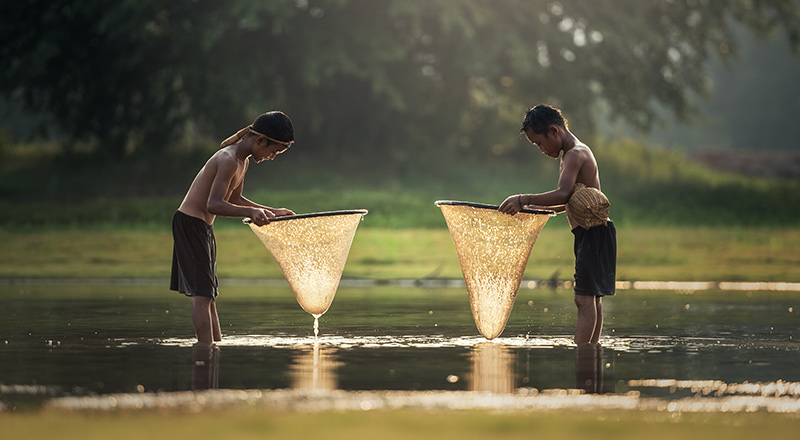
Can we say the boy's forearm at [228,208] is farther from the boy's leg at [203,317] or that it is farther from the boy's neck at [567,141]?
the boy's neck at [567,141]

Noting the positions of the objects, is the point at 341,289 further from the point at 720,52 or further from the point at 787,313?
the point at 720,52

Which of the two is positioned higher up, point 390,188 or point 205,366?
point 390,188

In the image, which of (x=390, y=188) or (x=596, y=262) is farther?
(x=390, y=188)

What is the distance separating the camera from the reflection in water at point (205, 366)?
7051mm

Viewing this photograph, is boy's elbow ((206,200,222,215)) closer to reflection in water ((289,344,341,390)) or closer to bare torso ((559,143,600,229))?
reflection in water ((289,344,341,390))

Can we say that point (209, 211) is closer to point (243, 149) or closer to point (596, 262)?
point (243, 149)

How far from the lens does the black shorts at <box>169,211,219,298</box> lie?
9383 millimetres

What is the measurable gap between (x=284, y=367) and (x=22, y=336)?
3280mm

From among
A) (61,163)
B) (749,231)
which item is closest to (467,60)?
(749,231)

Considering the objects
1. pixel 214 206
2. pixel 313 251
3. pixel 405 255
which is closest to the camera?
pixel 214 206

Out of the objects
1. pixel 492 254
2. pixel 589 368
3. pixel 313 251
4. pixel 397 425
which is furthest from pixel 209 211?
pixel 397 425

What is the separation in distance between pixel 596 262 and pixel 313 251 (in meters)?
2.30

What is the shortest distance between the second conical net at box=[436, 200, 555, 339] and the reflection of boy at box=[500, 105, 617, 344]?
30cm

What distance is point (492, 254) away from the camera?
32.0ft
